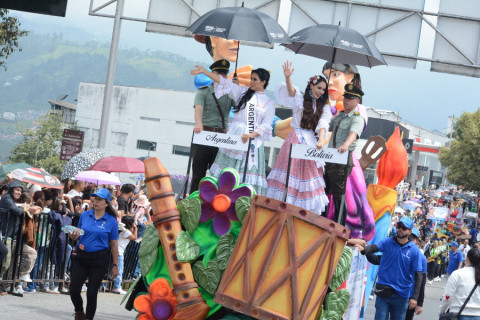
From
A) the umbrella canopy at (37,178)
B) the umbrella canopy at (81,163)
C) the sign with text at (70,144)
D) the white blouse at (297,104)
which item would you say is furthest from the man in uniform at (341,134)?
the sign with text at (70,144)

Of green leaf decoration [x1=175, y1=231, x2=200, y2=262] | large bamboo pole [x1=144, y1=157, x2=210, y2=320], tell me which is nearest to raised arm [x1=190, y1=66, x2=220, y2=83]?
large bamboo pole [x1=144, y1=157, x2=210, y2=320]

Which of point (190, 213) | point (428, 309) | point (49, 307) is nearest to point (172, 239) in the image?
point (190, 213)

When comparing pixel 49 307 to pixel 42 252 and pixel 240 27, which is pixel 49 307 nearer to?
pixel 42 252

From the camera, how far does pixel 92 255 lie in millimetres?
10688

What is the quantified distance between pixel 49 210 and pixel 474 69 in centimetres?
1109

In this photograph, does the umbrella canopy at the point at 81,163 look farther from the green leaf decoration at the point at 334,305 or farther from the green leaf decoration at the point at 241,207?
the green leaf decoration at the point at 334,305

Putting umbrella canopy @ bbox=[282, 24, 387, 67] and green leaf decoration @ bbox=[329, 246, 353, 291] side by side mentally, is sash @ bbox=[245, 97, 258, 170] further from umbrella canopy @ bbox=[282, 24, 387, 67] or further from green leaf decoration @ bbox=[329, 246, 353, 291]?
green leaf decoration @ bbox=[329, 246, 353, 291]

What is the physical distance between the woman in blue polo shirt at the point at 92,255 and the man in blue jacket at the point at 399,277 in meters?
3.49

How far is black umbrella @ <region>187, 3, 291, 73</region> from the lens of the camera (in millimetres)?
9883

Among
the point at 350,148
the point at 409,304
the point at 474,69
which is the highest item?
the point at 474,69

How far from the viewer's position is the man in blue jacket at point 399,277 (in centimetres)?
1166

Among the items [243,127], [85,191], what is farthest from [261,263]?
[85,191]

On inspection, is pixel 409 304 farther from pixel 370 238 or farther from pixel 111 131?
pixel 111 131

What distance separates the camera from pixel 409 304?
1155cm
